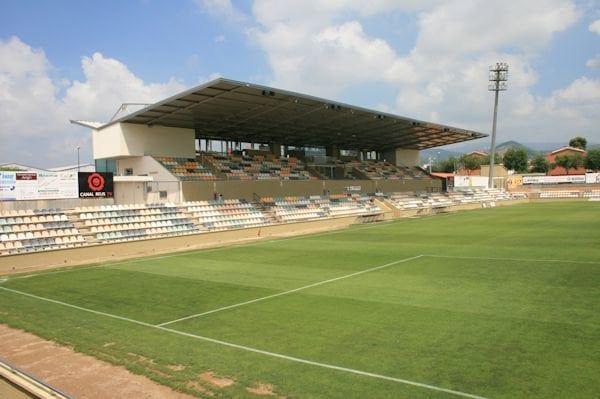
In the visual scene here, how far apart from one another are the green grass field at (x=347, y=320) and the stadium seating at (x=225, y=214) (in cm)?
811

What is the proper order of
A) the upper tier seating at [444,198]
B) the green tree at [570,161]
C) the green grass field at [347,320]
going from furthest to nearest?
the green tree at [570,161], the upper tier seating at [444,198], the green grass field at [347,320]

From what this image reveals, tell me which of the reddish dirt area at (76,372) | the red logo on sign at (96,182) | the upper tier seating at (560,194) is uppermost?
the red logo on sign at (96,182)

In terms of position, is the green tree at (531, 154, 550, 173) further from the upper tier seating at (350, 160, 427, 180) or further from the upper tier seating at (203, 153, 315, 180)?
the upper tier seating at (203, 153, 315, 180)

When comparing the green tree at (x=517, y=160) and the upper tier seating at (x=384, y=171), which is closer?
the upper tier seating at (x=384, y=171)

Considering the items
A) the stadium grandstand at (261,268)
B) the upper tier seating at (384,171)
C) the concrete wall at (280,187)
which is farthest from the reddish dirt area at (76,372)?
the upper tier seating at (384,171)

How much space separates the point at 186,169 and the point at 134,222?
8.85 meters

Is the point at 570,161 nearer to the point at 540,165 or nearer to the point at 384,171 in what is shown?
the point at 540,165

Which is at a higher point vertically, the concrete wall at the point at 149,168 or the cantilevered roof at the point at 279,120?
the cantilevered roof at the point at 279,120

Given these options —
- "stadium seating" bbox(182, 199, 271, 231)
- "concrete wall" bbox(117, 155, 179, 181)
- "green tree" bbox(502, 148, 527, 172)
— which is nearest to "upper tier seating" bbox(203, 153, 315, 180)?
"stadium seating" bbox(182, 199, 271, 231)

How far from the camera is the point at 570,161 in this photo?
10150 cm

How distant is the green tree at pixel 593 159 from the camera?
3720 inches

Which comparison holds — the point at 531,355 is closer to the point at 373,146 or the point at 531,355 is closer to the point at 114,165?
the point at 114,165

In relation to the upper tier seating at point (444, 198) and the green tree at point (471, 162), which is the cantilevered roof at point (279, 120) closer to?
the upper tier seating at point (444, 198)

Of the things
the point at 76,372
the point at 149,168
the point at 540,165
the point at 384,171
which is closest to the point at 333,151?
the point at 384,171
